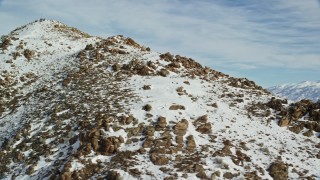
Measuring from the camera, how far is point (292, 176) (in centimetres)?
2278

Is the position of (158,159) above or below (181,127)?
below

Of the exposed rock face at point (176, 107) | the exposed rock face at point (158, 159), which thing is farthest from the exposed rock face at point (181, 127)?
the exposed rock face at point (158, 159)

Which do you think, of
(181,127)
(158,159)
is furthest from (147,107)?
(158,159)

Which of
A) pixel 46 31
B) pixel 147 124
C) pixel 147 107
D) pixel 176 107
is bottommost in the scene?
pixel 147 124

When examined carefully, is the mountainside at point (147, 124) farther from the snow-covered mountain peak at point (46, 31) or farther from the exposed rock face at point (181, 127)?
the snow-covered mountain peak at point (46, 31)

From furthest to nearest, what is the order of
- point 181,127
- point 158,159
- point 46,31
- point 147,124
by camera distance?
point 46,31, point 147,124, point 181,127, point 158,159

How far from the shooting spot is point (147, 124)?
2719 cm

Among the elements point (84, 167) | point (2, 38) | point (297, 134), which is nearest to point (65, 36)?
point (2, 38)

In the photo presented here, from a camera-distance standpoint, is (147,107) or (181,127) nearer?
(181,127)

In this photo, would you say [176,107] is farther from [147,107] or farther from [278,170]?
[278,170]

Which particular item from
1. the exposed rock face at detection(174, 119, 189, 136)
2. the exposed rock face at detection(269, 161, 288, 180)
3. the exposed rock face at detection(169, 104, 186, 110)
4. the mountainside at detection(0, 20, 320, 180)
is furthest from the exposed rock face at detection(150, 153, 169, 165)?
the exposed rock face at detection(269, 161, 288, 180)

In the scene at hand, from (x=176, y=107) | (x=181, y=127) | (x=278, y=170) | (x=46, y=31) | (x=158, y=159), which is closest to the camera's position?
(x=278, y=170)

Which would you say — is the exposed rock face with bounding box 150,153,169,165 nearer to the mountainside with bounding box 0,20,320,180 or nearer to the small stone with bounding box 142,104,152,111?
the mountainside with bounding box 0,20,320,180

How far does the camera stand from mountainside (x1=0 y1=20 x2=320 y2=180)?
23234 millimetres
